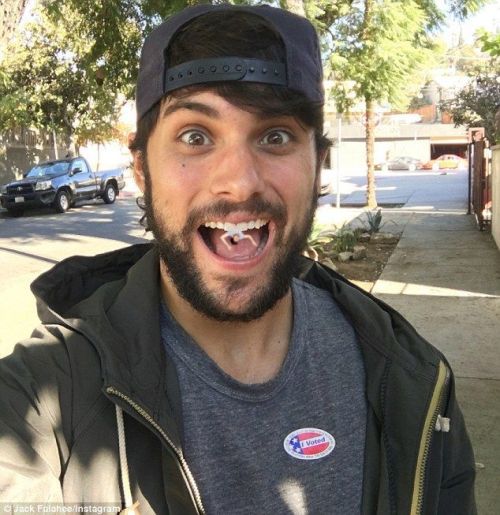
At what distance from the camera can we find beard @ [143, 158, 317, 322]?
151 centimetres

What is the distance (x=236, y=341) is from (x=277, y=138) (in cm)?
52

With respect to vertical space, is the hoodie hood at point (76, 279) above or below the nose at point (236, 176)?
below

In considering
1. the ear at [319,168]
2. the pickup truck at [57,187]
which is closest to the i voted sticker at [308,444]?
the ear at [319,168]

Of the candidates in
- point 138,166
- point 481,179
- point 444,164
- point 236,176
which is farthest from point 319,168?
point 444,164

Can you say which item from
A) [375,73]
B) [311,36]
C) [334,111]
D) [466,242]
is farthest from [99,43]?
[311,36]

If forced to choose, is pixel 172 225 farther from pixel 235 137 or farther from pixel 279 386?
pixel 279 386

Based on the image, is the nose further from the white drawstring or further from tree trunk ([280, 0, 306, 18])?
tree trunk ([280, 0, 306, 18])

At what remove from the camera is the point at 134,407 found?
51.0 inches

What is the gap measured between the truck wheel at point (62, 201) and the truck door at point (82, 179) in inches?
16.1

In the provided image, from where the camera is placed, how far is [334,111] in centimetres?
1130

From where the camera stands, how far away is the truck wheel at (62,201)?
1908cm

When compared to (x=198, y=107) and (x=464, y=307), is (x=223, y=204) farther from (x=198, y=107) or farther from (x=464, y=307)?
(x=464, y=307)

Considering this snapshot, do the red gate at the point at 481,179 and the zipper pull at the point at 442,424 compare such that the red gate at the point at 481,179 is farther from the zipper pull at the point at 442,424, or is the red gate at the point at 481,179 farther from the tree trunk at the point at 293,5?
the zipper pull at the point at 442,424

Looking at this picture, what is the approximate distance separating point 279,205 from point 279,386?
1.43 ft
